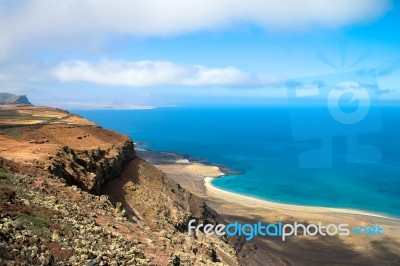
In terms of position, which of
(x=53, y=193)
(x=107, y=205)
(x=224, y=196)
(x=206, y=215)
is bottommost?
(x=224, y=196)

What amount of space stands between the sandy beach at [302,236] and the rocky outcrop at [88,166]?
59.2 ft

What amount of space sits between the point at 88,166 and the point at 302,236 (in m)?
37.5

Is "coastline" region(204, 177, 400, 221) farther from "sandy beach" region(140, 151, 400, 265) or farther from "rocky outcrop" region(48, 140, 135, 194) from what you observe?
"rocky outcrop" region(48, 140, 135, 194)

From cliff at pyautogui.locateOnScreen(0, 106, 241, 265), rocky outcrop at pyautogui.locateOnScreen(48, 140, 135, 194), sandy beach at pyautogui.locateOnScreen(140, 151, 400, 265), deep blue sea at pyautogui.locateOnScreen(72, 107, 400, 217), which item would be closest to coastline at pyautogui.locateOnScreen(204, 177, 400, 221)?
sandy beach at pyautogui.locateOnScreen(140, 151, 400, 265)

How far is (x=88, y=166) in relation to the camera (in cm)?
3316

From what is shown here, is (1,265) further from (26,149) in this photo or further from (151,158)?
(151,158)

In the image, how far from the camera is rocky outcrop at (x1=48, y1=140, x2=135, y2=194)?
94.4ft

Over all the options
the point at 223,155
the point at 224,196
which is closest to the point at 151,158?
the point at 223,155

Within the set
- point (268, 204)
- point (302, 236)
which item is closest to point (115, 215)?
point (302, 236)

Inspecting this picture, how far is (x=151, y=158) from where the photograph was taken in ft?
412

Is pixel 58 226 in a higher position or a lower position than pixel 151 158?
higher

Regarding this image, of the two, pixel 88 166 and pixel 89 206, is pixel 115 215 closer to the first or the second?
pixel 89 206

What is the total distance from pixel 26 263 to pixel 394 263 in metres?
49.1

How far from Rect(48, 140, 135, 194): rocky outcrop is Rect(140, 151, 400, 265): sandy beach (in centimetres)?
1803
